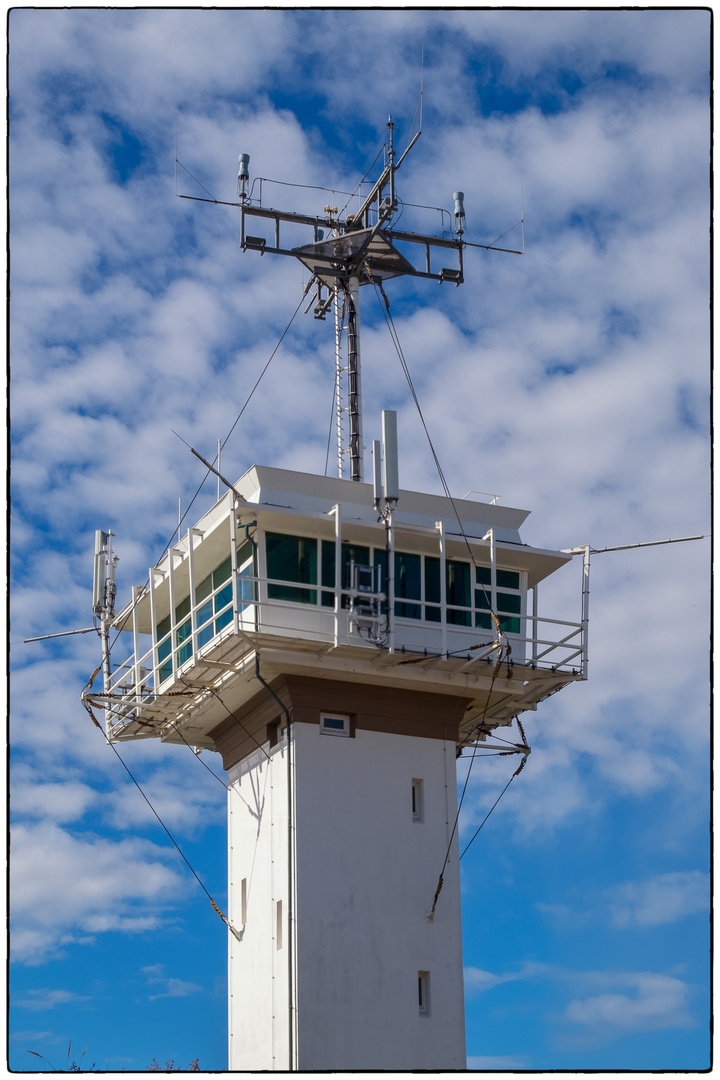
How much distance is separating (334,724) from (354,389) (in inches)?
361

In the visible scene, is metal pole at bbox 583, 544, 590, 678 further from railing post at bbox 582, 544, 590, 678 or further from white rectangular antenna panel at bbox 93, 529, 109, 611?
white rectangular antenna panel at bbox 93, 529, 109, 611

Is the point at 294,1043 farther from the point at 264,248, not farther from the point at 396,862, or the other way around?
the point at 264,248

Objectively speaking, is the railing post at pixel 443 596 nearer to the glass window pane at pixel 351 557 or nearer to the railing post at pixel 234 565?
the glass window pane at pixel 351 557

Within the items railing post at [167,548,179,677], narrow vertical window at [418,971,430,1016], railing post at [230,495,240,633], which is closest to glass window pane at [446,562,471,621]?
railing post at [230,495,240,633]

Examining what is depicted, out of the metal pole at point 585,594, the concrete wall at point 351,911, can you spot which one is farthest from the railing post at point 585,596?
the concrete wall at point 351,911

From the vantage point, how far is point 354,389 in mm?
46188

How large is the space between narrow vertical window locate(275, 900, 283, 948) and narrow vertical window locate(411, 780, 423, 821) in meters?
3.93

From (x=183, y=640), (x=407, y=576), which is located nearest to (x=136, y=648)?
(x=183, y=640)

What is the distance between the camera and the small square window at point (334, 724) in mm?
42188

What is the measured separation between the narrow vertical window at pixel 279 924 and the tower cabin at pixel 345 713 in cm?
5

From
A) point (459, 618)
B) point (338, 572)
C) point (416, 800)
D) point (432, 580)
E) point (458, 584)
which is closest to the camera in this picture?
point (338, 572)

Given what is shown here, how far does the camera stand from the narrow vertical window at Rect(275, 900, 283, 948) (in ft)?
134

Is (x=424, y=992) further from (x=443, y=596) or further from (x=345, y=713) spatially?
(x=443, y=596)

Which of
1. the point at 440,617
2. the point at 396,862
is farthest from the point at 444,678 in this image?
the point at 396,862
